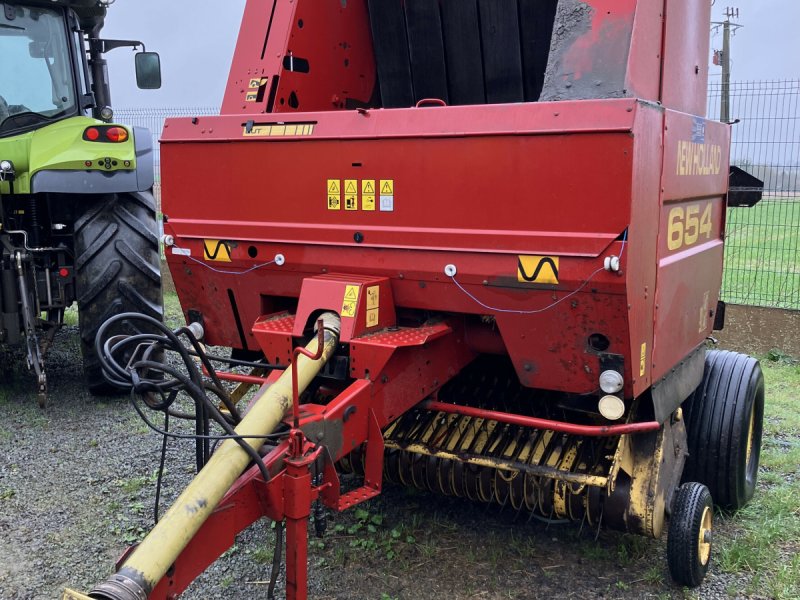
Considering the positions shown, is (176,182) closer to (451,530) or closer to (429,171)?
(429,171)

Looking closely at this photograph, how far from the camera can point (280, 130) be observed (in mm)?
3139

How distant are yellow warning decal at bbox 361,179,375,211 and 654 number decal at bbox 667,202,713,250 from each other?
1.08 metres

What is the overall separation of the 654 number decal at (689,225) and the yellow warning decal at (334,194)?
3.96 ft

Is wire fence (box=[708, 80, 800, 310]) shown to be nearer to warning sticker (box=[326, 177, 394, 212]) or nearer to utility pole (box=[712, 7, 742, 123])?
utility pole (box=[712, 7, 742, 123])

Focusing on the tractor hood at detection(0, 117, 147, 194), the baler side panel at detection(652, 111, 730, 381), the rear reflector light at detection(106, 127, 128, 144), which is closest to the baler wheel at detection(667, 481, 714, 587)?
the baler side panel at detection(652, 111, 730, 381)

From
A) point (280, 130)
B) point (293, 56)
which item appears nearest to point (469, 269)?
point (280, 130)

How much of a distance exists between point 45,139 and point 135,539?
9.08ft

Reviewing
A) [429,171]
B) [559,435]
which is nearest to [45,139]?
[429,171]

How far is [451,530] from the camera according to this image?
3496 mm

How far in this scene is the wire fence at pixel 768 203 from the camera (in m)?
7.04

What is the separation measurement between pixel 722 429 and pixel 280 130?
2358 millimetres

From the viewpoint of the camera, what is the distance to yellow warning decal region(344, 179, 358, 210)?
3.03m

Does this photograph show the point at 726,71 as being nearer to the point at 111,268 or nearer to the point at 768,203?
the point at 768,203

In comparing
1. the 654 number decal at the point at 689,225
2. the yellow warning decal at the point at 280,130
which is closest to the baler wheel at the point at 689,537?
the 654 number decal at the point at 689,225
